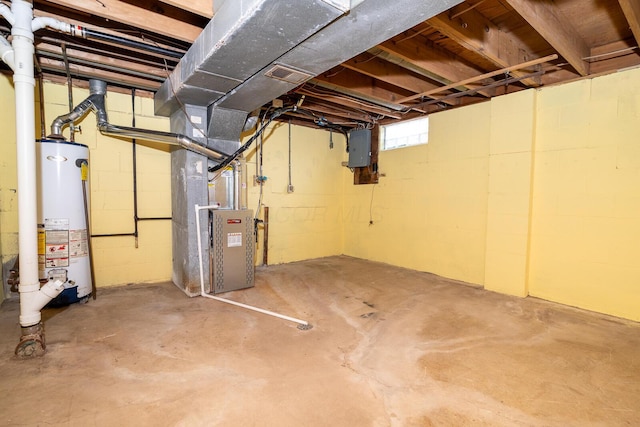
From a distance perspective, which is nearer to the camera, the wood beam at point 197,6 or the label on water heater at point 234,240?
the wood beam at point 197,6

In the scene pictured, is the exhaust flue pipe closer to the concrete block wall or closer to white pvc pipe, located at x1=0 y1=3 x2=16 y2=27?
white pvc pipe, located at x1=0 y1=3 x2=16 y2=27

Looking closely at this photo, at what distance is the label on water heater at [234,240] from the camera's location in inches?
132

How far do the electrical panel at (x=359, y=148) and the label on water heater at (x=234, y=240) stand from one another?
8.32 feet

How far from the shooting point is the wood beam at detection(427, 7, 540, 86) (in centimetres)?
214

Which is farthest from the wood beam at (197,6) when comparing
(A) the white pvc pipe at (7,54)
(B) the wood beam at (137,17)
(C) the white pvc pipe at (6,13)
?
(A) the white pvc pipe at (7,54)

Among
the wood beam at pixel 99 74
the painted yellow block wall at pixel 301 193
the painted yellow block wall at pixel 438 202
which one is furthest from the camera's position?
the painted yellow block wall at pixel 301 193

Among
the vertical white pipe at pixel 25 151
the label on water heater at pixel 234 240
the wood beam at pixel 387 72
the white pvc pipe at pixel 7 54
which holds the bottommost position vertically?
the label on water heater at pixel 234 240

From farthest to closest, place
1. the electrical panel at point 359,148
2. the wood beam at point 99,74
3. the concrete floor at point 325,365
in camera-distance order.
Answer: the electrical panel at point 359,148 < the wood beam at point 99,74 < the concrete floor at point 325,365

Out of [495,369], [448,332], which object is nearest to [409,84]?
[448,332]

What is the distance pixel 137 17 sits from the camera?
6.81 feet

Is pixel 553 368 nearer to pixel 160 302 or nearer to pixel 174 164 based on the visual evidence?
pixel 160 302

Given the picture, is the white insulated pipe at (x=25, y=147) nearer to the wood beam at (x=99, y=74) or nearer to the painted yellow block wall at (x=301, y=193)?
the wood beam at (x=99, y=74)

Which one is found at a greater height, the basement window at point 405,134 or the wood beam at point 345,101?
the wood beam at point 345,101

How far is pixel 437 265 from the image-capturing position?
4.12 m
